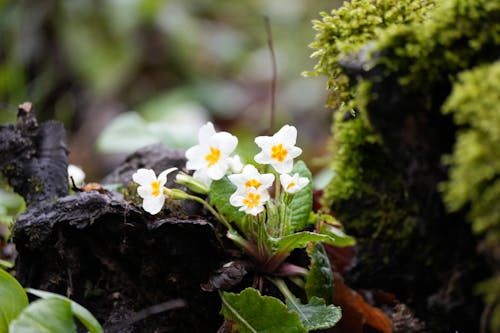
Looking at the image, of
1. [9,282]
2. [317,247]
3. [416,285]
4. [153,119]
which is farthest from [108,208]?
[153,119]

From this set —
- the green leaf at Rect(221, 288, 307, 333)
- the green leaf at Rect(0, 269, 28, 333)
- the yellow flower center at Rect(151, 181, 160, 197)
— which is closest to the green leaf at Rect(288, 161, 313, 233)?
the green leaf at Rect(221, 288, 307, 333)

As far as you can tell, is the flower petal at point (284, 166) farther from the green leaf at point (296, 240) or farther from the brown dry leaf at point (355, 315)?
the brown dry leaf at point (355, 315)

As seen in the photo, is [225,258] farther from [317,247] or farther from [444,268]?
[444,268]

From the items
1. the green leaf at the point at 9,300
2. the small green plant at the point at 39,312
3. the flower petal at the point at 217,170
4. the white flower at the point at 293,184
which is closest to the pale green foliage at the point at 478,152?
the white flower at the point at 293,184

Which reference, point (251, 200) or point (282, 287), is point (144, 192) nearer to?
point (251, 200)

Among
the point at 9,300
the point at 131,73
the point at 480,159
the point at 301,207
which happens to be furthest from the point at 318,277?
the point at 131,73

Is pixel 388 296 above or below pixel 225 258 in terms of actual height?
below
